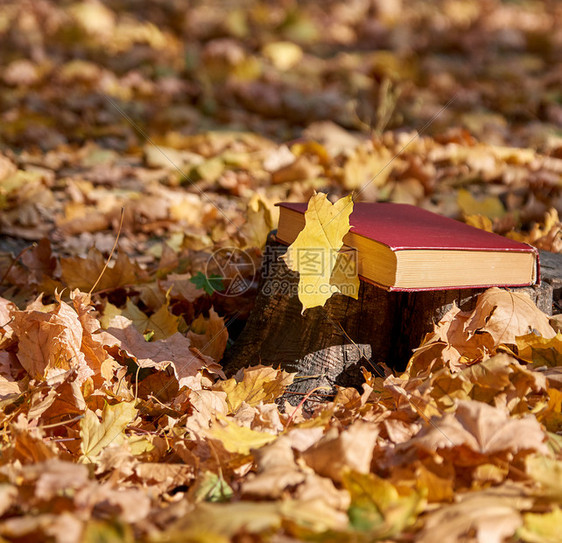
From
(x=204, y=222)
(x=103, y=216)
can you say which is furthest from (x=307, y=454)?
(x=103, y=216)

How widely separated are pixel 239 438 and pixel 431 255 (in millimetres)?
515

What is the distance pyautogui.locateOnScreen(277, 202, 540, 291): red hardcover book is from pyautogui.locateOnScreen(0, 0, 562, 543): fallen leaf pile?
66 mm

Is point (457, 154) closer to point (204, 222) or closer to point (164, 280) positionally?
point (204, 222)

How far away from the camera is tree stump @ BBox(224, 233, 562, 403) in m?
1.32

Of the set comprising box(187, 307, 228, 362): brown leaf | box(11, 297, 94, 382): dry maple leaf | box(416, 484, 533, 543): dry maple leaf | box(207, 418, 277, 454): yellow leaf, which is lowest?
box(187, 307, 228, 362): brown leaf

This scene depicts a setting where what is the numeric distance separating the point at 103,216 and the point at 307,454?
1.79 metres

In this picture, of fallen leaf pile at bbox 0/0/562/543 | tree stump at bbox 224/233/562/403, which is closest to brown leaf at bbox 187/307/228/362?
fallen leaf pile at bbox 0/0/562/543

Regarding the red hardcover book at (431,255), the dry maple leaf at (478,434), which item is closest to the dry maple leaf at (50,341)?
the red hardcover book at (431,255)

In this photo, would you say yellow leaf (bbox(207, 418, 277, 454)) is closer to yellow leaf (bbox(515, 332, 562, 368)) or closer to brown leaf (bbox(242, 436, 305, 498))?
brown leaf (bbox(242, 436, 305, 498))

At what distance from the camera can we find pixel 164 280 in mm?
1775

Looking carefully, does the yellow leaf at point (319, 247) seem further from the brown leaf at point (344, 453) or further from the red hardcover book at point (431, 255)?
the brown leaf at point (344, 453)

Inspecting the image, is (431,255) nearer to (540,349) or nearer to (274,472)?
(540,349)

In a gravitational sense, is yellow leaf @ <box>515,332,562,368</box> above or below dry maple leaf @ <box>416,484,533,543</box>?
below

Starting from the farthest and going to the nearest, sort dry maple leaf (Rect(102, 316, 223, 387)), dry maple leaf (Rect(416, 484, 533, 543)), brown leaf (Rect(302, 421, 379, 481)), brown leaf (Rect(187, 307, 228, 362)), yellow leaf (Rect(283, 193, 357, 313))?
brown leaf (Rect(187, 307, 228, 362)) → dry maple leaf (Rect(102, 316, 223, 387)) → yellow leaf (Rect(283, 193, 357, 313)) → brown leaf (Rect(302, 421, 379, 481)) → dry maple leaf (Rect(416, 484, 533, 543))
